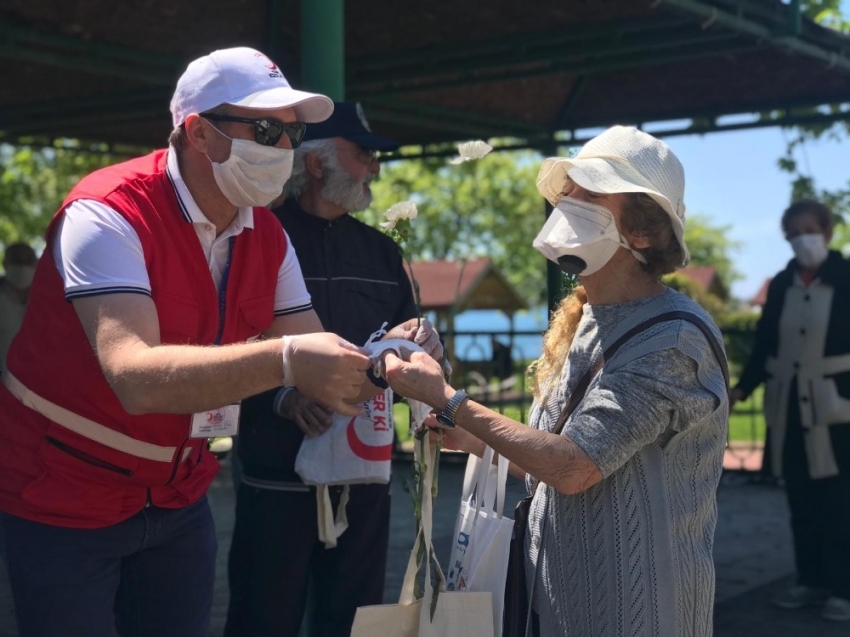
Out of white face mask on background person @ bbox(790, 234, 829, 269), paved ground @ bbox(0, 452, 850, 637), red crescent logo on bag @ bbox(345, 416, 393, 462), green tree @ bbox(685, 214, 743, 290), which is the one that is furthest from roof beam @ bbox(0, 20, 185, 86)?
green tree @ bbox(685, 214, 743, 290)

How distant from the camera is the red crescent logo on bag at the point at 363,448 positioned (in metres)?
3.52

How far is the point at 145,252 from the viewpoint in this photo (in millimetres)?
2307

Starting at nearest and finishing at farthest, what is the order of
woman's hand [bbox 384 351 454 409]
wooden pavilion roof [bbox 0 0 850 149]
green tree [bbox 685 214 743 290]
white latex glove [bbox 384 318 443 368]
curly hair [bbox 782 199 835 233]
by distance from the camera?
woman's hand [bbox 384 351 454 409], white latex glove [bbox 384 318 443 368], wooden pavilion roof [bbox 0 0 850 149], curly hair [bbox 782 199 835 233], green tree [bbox 685 214 743 290]

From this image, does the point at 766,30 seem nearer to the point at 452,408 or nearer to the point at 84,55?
the point at 84,55

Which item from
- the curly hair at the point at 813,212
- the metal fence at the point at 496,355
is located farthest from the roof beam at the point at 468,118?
the metal fence at the point at 496,355

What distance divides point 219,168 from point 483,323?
1386 inches

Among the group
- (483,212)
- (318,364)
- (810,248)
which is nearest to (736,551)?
(810,248)

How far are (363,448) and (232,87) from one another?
1453 millimetres

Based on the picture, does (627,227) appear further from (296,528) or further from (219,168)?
(296,528)

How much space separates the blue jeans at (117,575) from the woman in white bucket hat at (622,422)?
70 centimetres

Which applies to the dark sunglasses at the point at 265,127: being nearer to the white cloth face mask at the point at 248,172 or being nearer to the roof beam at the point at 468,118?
the white cloth face mask at the point at 248,172

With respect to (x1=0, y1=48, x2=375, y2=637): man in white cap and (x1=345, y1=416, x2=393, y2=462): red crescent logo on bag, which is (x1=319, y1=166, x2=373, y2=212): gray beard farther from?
(x1=0, y1=48, x2=375, y2=637): man in white cap

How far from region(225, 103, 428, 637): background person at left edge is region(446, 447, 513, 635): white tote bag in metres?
0.82

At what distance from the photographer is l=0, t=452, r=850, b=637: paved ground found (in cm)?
556
